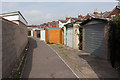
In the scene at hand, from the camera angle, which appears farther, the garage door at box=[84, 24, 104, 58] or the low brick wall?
the garage door at box=[84, 24, 104, 58]

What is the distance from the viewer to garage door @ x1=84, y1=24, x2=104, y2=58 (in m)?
8.90

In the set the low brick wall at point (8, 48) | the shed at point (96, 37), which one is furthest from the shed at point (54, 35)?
the low brick wall at point (8, 48)

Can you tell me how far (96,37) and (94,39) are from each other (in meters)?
0.42

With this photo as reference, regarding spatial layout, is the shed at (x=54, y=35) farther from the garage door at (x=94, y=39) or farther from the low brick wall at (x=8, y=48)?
the low brick wall at (x=8, y=48)

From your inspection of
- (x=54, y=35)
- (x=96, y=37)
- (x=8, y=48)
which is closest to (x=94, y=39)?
(x=96, y=37)

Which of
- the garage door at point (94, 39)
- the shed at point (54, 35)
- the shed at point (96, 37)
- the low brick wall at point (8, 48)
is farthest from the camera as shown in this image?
the shed at point (54, 35)

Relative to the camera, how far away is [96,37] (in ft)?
31.5

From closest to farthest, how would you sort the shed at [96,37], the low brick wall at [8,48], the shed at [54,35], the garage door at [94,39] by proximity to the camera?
the low brick wall at [8,48] < the shed at [96,37] < the garage door at [94,39] < the shed at [54,35]

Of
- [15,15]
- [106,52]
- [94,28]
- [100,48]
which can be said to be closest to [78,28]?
[94,28]

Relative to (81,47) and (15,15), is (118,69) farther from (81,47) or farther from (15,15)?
(15,15)

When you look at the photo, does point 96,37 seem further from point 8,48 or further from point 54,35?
point 54,35

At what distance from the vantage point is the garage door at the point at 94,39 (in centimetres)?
890

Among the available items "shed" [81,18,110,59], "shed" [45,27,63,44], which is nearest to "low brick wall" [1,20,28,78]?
"shed" [81,18,110,59]

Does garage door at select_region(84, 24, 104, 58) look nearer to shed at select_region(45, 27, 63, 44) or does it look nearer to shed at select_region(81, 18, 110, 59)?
shed at select_region(81, 18, 110, 59)
